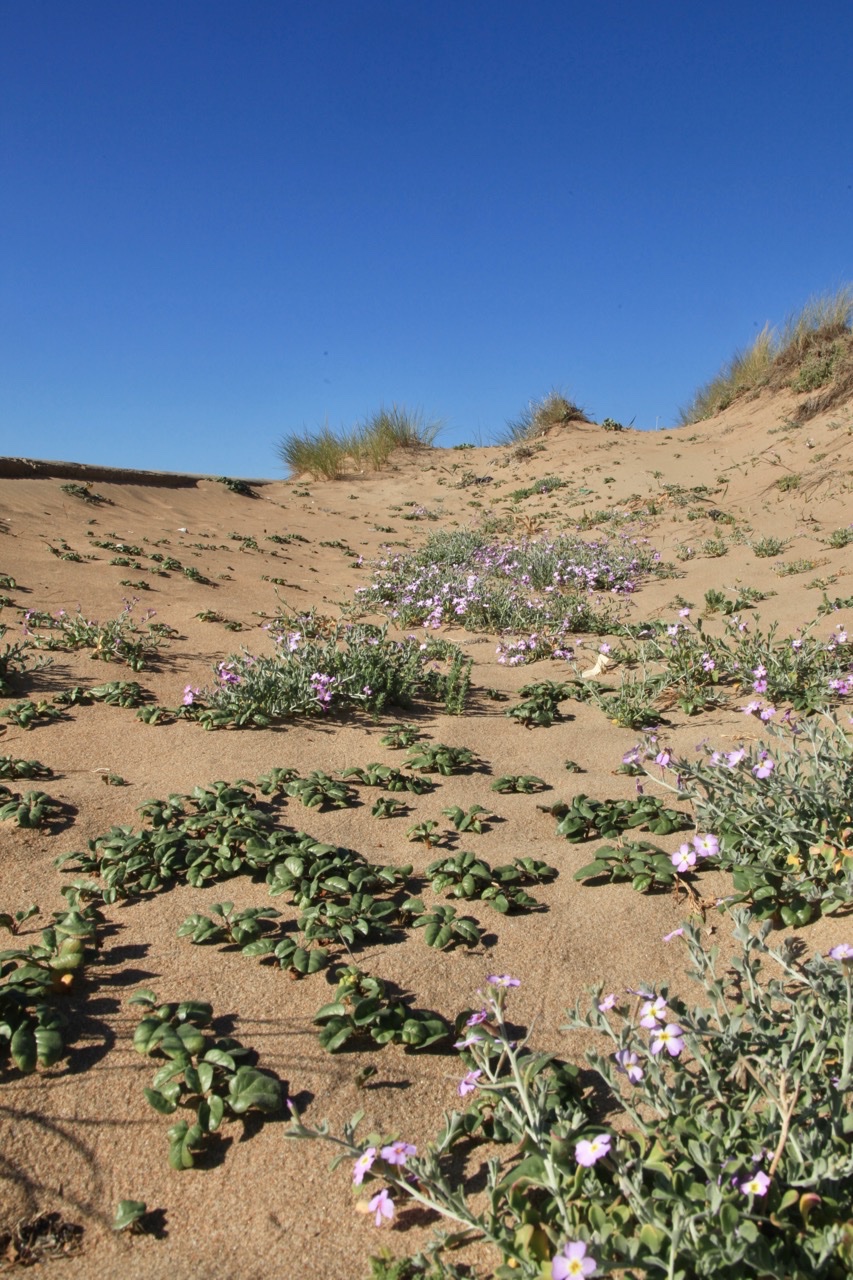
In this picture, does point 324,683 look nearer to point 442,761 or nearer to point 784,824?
point 442,761

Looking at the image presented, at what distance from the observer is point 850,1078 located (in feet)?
5.16

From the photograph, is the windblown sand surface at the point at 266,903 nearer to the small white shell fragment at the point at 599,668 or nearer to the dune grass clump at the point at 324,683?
the dune grass clump at the point at 324,683

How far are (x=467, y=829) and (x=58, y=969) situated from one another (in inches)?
68.6

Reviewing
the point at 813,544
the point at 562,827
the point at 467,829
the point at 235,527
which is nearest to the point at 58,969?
the point at 467,829

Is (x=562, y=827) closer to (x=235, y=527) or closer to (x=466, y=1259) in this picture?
(x=466, y=1259)

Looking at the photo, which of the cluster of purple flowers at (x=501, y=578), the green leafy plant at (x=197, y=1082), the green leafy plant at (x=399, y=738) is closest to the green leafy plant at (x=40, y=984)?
the green leafy plant at (x=197, y=1082)

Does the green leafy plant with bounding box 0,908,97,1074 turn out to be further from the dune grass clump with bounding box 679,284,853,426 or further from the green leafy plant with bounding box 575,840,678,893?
the dune grass clump with bounding box 679,284,853,426

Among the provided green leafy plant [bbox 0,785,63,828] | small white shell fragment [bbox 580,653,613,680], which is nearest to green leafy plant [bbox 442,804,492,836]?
green leafy plant [bbox 0,785,63,828]

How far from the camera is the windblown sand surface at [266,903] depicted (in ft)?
5.91

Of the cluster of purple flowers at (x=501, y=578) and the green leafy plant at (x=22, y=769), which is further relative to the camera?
the cluster of purple flowers at (x=501, y=578)

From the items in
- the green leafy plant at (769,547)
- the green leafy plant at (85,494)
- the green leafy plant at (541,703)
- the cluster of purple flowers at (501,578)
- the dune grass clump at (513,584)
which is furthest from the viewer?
the green leafy plant at (85,494)

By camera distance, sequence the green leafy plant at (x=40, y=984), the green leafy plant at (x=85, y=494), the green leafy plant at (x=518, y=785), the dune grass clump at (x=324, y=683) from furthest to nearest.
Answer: the green leafy plant at (x=85, y=494) < the dune grass clump at (x=324, y=683) < the green leafy plant at (x=518, y=785) < the green leafy plant at (x=40, y=984)

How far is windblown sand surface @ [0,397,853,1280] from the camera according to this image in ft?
5.91

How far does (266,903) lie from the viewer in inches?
119
